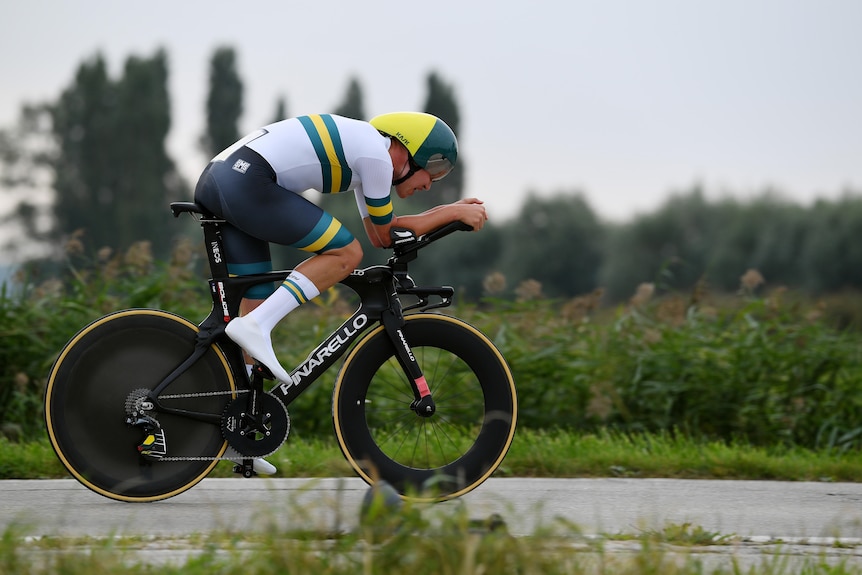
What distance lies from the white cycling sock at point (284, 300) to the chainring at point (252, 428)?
0.39m

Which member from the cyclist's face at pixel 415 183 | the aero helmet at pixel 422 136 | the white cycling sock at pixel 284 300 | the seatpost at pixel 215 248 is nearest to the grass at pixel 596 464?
the white cycling sock at pixel 284 300

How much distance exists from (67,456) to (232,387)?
755 mm

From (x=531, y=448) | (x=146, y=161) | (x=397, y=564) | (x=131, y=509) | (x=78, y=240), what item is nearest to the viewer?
(x=397, y=564)

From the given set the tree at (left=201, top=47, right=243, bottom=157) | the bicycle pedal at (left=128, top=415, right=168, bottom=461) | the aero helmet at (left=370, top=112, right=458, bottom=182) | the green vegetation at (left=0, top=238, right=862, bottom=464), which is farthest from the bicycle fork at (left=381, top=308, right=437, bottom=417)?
the tree at (left=201, top=47, right=243, bottom=157)

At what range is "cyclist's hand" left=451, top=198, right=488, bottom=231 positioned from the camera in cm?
516

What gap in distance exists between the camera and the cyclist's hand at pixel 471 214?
5.16 metres

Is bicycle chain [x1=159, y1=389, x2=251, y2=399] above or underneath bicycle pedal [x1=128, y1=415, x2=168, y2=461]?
above

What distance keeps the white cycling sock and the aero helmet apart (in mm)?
731

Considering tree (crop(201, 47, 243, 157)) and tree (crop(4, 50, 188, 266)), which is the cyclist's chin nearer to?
tree (crop(4, 50, 188, 266))

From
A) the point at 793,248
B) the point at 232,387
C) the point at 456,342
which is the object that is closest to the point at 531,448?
the point at 456,342

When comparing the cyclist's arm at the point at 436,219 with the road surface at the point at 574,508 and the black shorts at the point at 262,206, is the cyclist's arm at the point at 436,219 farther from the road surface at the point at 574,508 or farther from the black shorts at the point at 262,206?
the road surface at the point at 574,508

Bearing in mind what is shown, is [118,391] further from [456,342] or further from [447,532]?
[447,532]

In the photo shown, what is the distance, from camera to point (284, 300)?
5020 millimetres

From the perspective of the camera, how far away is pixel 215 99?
67.7 m
